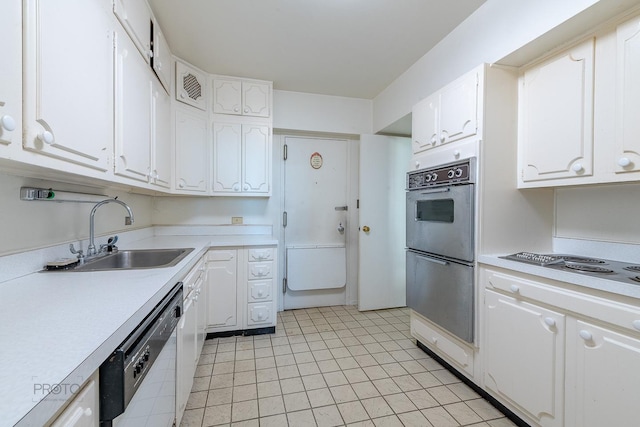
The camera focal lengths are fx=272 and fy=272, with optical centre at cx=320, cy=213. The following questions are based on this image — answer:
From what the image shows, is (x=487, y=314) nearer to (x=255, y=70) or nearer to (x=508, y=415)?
(x=508, y=415)

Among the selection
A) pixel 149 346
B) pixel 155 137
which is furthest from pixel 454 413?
pixel 155 137

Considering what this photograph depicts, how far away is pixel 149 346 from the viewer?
2.83ft

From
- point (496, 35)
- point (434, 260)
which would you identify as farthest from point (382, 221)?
point (496, 35)

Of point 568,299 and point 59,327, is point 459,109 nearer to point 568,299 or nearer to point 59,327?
point 568,299

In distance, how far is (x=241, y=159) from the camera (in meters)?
2.75

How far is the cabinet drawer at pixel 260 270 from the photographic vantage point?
8.22 ft

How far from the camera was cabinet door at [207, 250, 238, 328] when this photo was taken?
94.7 inches

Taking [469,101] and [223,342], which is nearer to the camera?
[469,101]

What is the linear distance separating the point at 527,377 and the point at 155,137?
2686 millimetres

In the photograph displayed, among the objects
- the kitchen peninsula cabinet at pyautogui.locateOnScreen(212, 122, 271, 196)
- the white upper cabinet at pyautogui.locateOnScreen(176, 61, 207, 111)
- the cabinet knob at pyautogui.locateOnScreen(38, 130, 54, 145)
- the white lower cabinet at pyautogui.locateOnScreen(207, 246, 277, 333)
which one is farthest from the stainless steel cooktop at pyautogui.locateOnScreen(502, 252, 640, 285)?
the white upper cabinet at pyautogui.locateOnScreen(176, 61, 207, 111)

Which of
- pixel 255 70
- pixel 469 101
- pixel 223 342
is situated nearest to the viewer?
pixel 469 101

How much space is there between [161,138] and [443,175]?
6.92 ft

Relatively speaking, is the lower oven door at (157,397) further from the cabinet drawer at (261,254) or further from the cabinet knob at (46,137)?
the cabinet drawer at (261,254)

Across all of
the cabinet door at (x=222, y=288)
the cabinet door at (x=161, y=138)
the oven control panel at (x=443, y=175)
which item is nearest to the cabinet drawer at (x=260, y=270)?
the cabinet door at (x=222, y=288)
